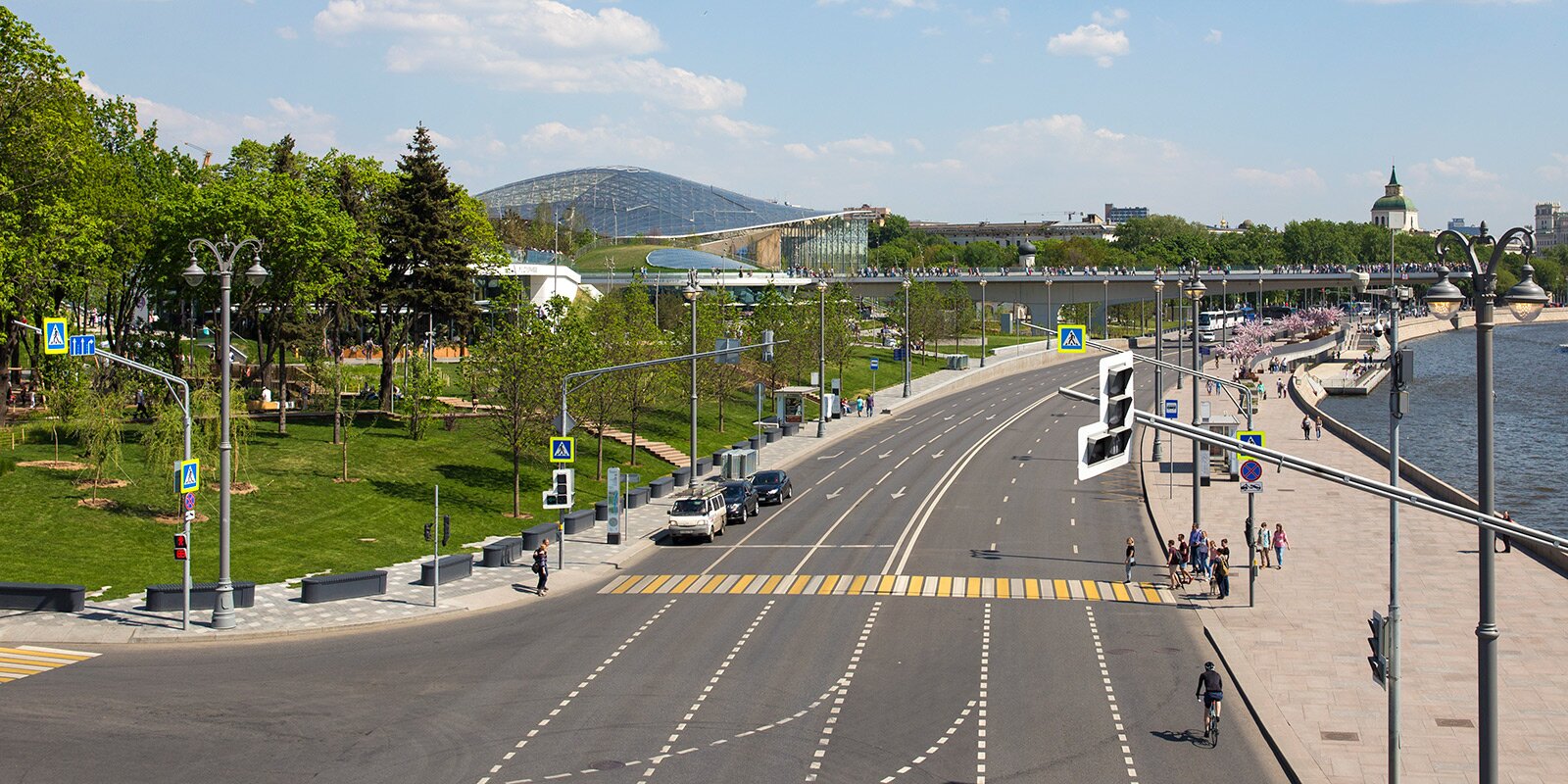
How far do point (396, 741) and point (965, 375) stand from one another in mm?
94073

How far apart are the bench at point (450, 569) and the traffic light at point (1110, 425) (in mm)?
29610

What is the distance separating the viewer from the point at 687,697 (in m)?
27.8

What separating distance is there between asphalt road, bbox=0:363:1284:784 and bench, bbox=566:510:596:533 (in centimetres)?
670

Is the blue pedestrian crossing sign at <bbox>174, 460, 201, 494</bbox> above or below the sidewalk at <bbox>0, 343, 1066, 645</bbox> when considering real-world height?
above

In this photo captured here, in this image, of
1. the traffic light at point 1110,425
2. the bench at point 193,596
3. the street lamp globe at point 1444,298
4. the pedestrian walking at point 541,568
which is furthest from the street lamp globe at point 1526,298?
the bench at point 193,596

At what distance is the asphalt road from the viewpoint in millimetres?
23500

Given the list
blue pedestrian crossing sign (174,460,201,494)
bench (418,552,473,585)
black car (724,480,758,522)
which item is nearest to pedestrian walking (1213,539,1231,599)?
black car (724,480,758,522)

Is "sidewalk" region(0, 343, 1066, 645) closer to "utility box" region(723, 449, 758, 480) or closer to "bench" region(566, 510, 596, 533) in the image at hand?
"bench" region(566, 510, 596, 533)

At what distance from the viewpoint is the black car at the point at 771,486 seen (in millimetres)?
57250

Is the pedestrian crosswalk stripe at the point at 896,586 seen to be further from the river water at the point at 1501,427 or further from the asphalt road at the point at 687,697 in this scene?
the river water at the point at 1501,427

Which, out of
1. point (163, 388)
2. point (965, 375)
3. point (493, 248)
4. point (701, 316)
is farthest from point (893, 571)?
point (965, 375)

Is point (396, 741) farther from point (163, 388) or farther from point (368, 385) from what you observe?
point (368, 385)

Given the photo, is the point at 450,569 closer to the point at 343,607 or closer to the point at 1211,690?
the point at 343,607

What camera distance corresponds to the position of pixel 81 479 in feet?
163
